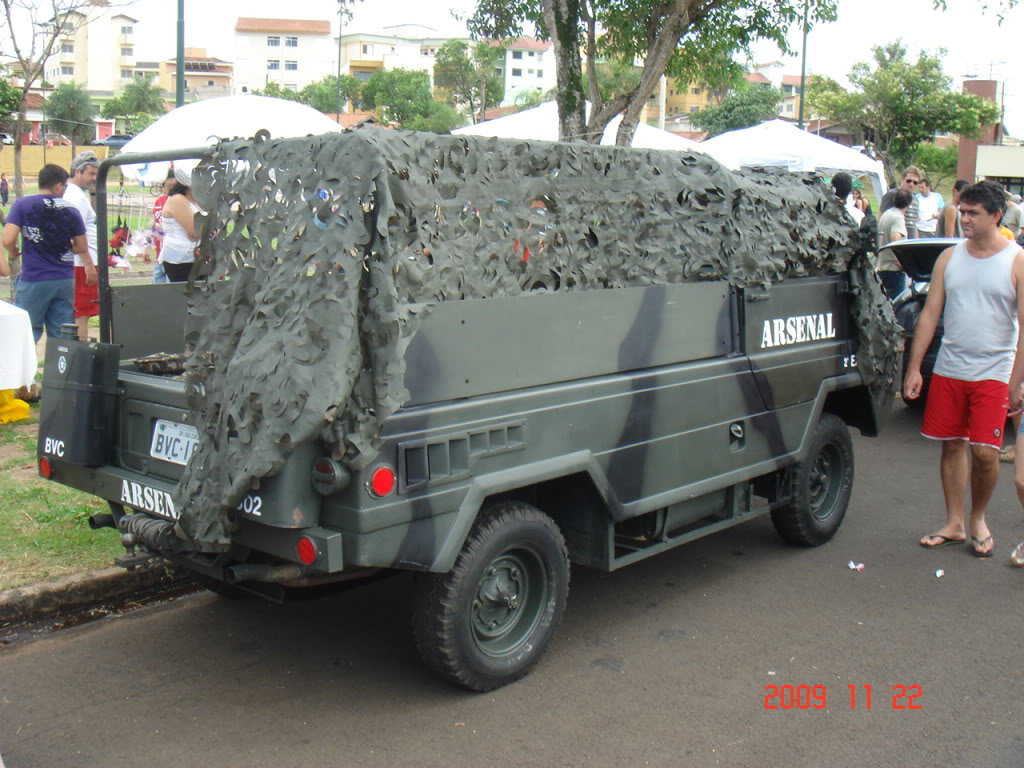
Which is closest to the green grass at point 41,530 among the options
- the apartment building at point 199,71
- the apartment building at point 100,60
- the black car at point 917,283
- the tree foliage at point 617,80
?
the tree foliage at point 617,80

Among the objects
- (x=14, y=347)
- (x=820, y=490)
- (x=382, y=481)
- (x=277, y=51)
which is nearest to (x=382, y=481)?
(x=382, y=481)

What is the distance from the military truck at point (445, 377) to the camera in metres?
3.40

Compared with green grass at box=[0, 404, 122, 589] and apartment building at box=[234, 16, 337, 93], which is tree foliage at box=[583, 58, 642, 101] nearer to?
green grass at box=[0, 404, 122, 589]

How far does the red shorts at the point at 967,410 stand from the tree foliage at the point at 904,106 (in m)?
39.7

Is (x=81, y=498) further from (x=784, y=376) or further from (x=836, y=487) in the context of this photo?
(x=836, y=487)

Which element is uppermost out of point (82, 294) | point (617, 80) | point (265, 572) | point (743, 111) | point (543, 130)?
point (743, 111)

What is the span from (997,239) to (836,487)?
1640mm

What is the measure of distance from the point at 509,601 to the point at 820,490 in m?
2.63

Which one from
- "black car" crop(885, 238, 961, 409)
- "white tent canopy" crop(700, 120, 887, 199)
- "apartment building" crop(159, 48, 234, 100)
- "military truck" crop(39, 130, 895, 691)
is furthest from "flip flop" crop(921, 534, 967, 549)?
"apartment building" crop(159, 48, 234, 100)

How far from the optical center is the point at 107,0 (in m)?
13.2

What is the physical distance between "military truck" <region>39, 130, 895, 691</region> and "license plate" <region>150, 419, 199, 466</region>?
1cm

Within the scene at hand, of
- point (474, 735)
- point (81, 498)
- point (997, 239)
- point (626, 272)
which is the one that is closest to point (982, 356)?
point (997, 239)

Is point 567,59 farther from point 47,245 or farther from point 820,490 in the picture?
point 820,490
